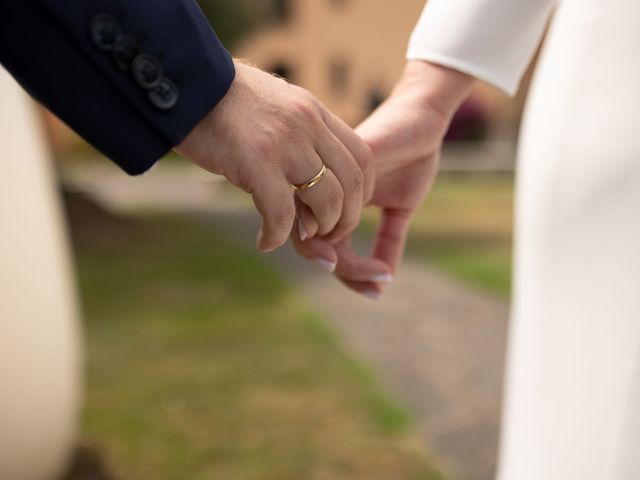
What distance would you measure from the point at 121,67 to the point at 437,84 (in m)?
0.61

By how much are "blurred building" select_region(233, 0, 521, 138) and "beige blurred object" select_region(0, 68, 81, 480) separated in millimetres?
16204

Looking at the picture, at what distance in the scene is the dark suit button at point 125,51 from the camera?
0.90 meters

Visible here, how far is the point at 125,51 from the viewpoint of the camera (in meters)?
0.91

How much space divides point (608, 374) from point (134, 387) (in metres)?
2.95

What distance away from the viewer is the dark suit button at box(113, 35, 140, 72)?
35.6 inches

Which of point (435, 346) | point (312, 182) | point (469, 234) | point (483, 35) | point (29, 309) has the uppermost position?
point (483, 35)

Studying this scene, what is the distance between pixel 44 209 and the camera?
2.33m

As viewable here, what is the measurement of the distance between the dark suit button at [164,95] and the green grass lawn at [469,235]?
451cm

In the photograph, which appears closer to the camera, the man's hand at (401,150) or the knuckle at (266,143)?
the knuckle at (266,143)

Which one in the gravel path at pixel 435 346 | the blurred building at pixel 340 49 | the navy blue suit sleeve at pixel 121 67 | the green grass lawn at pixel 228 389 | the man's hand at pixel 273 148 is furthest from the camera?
the blurred building at pixel 340 49

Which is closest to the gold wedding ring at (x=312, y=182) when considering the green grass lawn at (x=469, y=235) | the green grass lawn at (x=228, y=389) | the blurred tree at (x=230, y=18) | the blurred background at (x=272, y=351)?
the blurred background at (x=272, y=351)

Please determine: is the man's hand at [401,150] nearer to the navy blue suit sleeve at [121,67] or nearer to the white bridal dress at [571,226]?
the white bridal dress at [571,226]

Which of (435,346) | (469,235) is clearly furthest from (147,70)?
(469,235)

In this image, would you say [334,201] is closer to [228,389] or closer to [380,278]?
[380,278]
